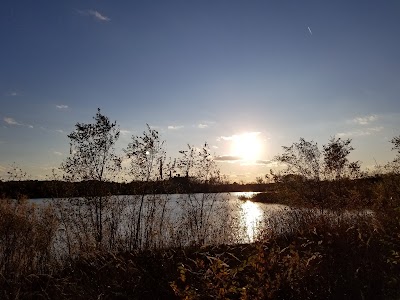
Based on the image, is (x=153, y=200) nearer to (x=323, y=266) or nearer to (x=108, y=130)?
(x=108, y=130)

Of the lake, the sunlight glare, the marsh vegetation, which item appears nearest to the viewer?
the marsh vegetation

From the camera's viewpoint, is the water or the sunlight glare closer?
the water

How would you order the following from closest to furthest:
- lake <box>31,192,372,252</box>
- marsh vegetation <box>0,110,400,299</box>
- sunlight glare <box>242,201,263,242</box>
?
marsh vegetation <box>0,110,400,299</box> → lake <box>31,192,372,252</box> → sunlight glare <box>242,201,263,242</box>

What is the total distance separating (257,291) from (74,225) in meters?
8.83

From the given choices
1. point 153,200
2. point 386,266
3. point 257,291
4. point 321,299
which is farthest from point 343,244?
point 153,200

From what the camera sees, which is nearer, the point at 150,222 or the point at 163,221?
the point at 150,222

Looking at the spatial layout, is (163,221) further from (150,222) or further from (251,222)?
(251,222)

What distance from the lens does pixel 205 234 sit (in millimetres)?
14188

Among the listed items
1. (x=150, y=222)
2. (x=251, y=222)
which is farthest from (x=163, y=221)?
(x=251, y=222)

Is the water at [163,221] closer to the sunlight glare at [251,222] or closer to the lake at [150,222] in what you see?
the lake at [150,222]

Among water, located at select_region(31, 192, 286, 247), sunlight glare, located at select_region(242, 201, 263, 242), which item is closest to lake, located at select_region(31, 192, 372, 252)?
water, located at select_region(31, 192, 286, 247)

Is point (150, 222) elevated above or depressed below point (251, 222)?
above

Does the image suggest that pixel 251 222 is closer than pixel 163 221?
No

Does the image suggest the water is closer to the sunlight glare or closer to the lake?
the lake
